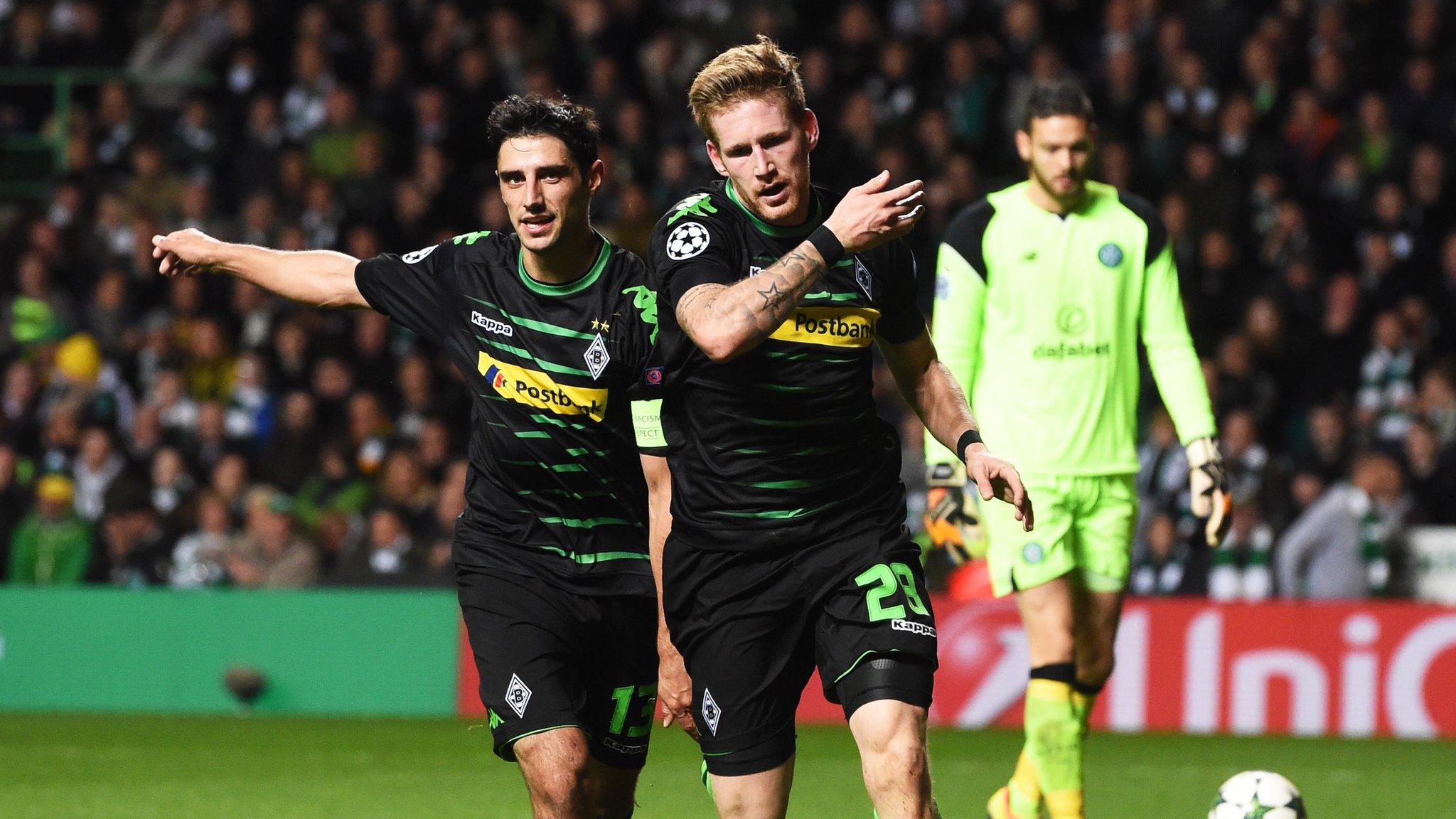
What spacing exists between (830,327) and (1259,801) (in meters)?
2.62

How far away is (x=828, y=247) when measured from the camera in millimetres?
4477

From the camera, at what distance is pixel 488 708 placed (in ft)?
17.8

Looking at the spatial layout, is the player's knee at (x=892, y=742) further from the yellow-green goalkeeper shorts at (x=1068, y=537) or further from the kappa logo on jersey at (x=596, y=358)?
the yellow-green goalkeeper shorts at (x=1068, y=537)

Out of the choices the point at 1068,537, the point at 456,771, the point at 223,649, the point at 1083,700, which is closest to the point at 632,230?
the point at 223,649

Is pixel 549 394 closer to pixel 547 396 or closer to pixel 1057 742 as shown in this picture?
pixel 547 396

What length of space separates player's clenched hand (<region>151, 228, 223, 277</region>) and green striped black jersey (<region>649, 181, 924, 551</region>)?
4.40 feet

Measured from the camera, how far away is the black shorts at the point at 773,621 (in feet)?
16.4

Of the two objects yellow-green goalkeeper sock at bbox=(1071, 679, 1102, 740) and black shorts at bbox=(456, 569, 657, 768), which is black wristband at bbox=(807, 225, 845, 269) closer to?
black shorts at bbox=(456, 569, 657, 768)

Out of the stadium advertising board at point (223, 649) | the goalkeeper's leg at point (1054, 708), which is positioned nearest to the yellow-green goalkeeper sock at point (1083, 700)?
the goalkeeper's leg at point (1054, 708)

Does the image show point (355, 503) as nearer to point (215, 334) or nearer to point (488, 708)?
point (215, 334)

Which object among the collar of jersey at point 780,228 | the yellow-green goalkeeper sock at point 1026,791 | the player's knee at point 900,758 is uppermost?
the collar of jersey at point 780,228

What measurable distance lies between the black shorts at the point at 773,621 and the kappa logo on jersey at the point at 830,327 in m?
0.48

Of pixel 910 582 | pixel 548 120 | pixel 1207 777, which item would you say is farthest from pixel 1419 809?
pixel 548 120

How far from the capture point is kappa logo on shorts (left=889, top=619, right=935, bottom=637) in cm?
490
